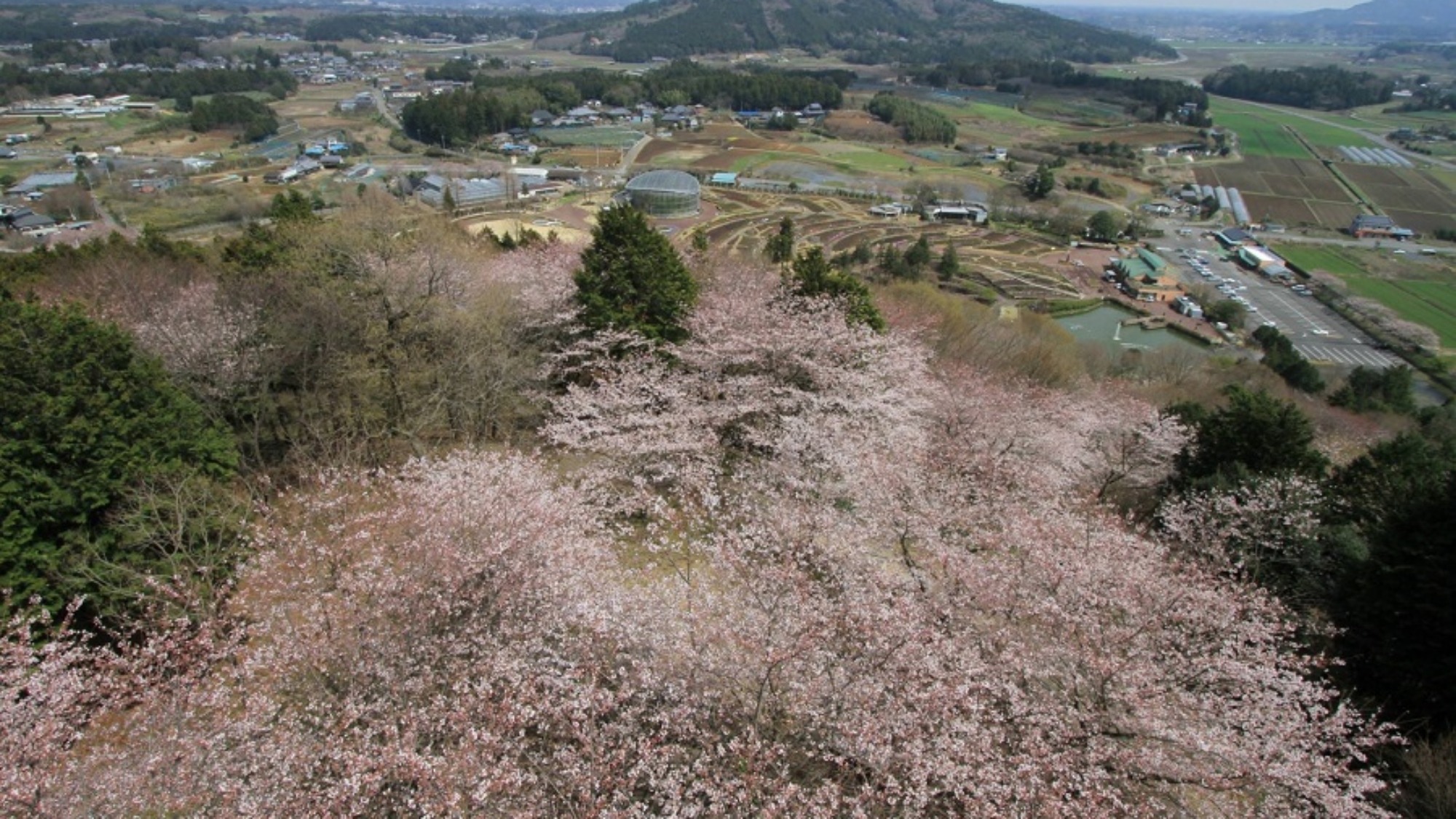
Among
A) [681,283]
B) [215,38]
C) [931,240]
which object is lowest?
[931,240]

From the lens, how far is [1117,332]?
42062 mm

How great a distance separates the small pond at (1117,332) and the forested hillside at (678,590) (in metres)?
26.0

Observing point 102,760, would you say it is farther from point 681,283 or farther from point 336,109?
point 336,109

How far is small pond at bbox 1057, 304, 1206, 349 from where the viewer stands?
132 ft

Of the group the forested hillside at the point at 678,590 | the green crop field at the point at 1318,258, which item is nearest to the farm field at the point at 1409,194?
the green crop field at the point at 1318,258

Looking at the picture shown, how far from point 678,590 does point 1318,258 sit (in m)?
66.8

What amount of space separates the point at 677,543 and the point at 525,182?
5296 centimetres

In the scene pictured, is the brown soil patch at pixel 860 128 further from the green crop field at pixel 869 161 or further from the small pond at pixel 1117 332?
the small pond at pixel 1117 332

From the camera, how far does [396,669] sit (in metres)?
8.11

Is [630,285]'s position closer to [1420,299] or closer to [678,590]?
[678,590]

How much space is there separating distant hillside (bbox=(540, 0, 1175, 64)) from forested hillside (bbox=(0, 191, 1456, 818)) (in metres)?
154

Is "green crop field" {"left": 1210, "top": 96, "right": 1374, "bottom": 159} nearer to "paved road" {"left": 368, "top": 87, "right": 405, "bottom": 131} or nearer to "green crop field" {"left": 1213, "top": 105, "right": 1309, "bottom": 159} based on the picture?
"green crop field" {"left": 1213, "top": 105, "right": 1309, "bottom": 159}

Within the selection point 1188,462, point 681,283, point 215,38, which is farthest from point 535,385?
point 215,38

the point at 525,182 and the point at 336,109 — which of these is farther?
the point at 336,109
